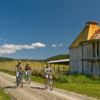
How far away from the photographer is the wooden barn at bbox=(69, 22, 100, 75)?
52.2 m

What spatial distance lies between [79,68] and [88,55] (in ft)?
17.9

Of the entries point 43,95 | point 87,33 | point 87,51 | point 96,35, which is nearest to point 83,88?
point 43,95

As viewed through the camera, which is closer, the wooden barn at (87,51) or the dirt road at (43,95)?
the dirt road at (43,95)

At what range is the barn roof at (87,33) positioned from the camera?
58.6 metres

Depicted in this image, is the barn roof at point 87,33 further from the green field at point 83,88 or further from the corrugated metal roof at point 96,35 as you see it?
the green field at point 83,88

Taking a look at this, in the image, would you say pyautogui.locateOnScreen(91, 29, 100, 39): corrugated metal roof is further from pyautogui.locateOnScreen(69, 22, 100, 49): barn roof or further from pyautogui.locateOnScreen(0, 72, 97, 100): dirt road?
pyautogui.locateOnScreen(0, 72, 97, 100): dirt road

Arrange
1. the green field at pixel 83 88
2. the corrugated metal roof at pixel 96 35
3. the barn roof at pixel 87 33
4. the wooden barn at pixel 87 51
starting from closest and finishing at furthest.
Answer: the green field at pixel 83 88 → the wooden barn at pixel 87 51 → the corrugated metal roof at pixel 96 35 → the barn roof at pixel 87 33

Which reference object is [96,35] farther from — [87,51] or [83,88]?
[83,88]

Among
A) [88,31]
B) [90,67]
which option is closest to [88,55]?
[90,67]

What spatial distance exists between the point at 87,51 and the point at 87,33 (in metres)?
5.41

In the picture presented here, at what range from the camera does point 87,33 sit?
2328 inches

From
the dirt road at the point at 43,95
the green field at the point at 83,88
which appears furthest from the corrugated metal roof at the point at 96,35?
the dirt road at the point at 43,95

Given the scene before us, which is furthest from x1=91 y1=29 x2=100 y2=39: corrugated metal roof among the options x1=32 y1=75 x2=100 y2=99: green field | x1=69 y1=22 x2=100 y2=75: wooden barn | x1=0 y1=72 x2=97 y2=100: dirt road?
x1=0 y1=72 x2=97 y2=100: dirt road

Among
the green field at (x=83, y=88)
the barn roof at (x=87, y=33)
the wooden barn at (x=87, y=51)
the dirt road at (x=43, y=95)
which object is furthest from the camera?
the barn roof at (x=87, y=33)
